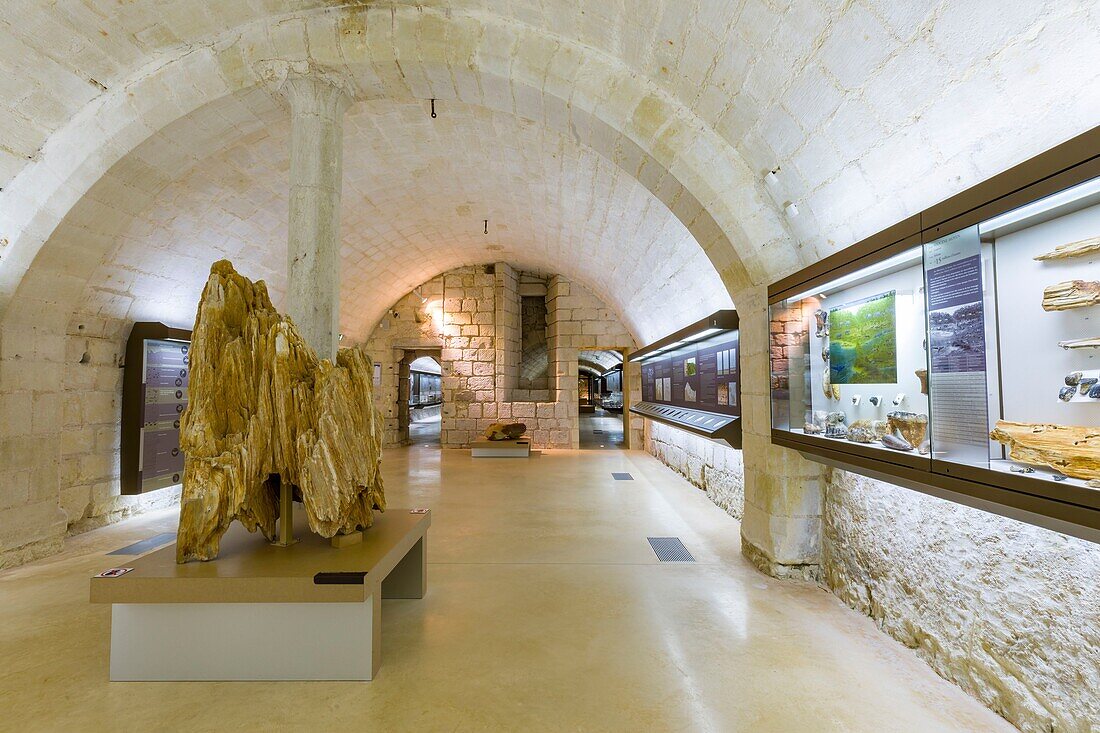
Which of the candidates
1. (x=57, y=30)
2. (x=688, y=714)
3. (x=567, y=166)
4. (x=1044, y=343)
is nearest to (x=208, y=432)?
(x=688, y=714)

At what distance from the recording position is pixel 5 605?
9.90 ft

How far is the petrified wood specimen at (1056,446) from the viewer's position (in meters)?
1.44

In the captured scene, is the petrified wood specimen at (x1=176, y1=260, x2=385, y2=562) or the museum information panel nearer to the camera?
the petrified wood specimen at (x1=176, y1=260, x2=385, y2=562)

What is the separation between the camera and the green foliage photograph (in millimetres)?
2391

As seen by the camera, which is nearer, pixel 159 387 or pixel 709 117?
pixel 709 117

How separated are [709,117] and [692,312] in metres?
3.16

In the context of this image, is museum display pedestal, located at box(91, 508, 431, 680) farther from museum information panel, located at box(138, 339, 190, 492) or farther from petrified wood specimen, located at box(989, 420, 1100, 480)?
museum information panel, located at box(138, 339, 190, 492)

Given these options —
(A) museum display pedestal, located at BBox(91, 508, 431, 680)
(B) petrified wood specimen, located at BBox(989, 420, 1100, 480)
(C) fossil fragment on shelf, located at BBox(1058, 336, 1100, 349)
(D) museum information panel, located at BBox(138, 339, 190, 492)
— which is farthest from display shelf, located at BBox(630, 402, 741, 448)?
(D) museum information panel, located at BBox(138, 339, 190, 492)

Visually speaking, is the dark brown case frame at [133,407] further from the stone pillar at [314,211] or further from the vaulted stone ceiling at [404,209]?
the stone pillar at [314,211]

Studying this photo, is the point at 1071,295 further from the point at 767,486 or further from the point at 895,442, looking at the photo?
the point at 767,486

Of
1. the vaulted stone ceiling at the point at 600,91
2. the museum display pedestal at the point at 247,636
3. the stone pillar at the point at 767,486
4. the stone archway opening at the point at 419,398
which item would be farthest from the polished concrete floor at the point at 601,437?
the museum display pedestal at the point at 247,636

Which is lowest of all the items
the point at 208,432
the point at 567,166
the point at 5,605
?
the point at 5,605

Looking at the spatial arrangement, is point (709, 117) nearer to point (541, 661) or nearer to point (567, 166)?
point (567, 166)

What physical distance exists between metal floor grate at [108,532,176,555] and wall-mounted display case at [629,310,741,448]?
5.20 metres
